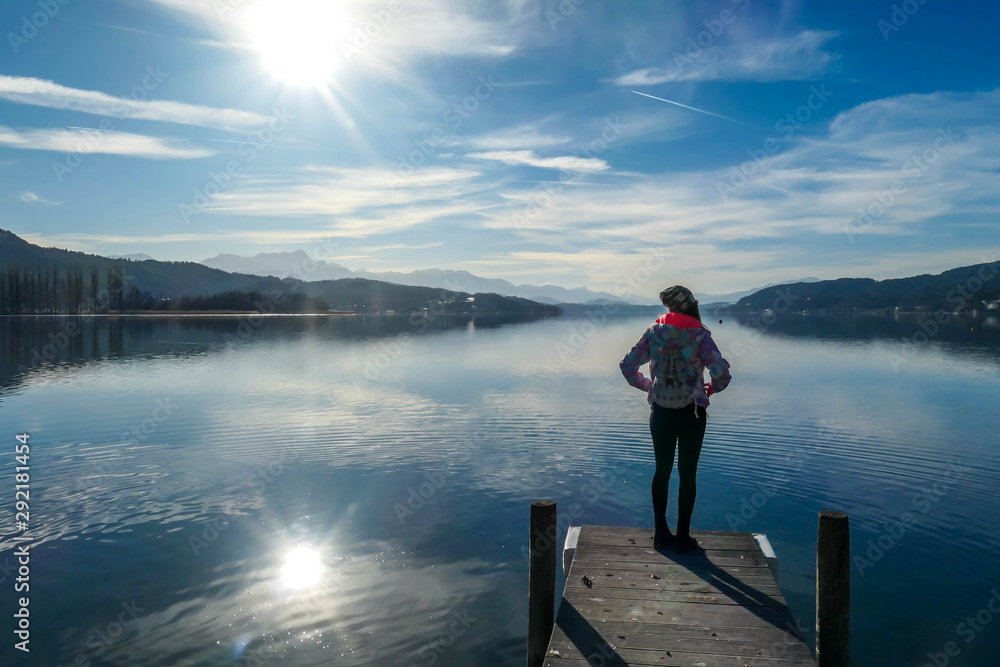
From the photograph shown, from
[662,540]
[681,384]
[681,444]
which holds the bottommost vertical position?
[662,540]

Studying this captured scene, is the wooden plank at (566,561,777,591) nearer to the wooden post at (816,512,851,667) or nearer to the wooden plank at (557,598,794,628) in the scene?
the wooden plank at (557,598,794,628)

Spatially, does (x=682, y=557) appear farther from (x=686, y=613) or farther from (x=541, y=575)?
(x=541, y=575)

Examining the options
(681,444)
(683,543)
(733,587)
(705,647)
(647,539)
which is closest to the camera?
(705,647)

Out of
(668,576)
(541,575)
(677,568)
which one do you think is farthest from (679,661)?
(677,568)

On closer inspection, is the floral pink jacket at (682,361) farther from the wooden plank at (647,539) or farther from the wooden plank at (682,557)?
the wooden plank at (647,539)

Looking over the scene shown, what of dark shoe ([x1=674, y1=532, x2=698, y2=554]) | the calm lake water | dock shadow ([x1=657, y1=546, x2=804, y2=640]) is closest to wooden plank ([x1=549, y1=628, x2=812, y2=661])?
dock shadow ([x1=657, y1=546, x2=804, y2=640])

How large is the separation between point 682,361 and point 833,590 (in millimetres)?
3035

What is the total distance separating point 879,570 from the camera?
39.2ft

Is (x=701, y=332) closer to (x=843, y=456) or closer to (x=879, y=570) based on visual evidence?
(x=879, y=570)

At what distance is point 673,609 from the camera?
289 inches

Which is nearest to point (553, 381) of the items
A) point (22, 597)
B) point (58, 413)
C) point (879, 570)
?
point (58, 413)

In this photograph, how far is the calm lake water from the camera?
9.59 meters

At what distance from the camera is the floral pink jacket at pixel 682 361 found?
8.26 m

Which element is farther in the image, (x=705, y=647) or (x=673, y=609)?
(x=673, y=609)
